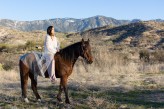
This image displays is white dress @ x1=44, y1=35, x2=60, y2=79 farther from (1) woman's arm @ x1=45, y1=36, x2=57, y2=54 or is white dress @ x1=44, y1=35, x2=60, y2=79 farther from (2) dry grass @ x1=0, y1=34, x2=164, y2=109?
(2) dry grass @ x1=0, y1=34, x2=164, y2=109

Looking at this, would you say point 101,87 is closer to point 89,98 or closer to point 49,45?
point 89,98

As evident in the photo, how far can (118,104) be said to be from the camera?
13469 millimetres

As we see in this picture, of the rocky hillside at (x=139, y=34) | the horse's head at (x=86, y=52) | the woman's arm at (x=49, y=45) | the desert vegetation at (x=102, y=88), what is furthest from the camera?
the rocky hillside at (x=139, y=34)

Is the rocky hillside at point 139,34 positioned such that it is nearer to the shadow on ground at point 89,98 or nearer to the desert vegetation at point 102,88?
the desert vegetation at point 102,88

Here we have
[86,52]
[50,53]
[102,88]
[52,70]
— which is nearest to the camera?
[86,52]

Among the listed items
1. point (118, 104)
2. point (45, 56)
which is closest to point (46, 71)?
point (45, 56)

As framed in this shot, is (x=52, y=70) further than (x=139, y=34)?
No

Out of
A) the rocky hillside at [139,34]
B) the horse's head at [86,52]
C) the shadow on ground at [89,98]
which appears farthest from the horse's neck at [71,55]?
the rocky hillside at [139,34]

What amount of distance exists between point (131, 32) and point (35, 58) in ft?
270

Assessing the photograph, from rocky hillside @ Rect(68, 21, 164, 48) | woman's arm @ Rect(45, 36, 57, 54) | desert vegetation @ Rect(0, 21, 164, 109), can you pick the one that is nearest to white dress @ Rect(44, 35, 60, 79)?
woman's arm @ Rect(45, 36, 57, 54)

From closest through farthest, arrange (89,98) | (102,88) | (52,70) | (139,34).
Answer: (52,70) < (89,98) < (102,88) < (139,34)

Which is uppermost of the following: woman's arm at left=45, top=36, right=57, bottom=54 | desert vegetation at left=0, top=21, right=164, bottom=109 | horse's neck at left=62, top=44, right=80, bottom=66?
woman's arm at left=45, top=36, right=57, bottom=54

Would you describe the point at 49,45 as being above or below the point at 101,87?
above

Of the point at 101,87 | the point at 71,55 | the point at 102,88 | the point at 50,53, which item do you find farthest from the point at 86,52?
the point at 101,87
